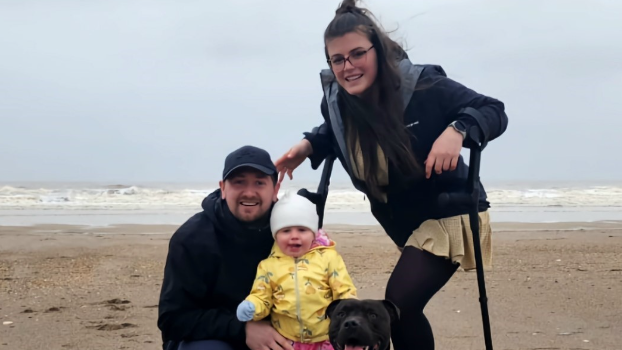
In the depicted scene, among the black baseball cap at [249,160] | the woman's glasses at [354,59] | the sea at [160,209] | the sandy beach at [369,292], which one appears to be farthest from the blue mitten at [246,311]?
the sea at [160,209]

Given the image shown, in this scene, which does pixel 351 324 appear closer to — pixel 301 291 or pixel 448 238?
pixel 301 291

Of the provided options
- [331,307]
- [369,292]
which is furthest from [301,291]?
[369,292]

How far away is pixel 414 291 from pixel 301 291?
1.81ft

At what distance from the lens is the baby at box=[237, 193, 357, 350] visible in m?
2.72

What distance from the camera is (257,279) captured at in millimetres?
2766

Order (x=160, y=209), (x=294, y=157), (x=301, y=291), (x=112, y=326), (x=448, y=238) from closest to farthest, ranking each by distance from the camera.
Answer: (x=301, y=291) → (x=448, y=238) → (x=294, y=157) → (x=112, y=326) → (x=160, y=209)

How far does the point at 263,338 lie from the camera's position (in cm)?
279

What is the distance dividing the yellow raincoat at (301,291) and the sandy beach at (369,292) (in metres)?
2.48

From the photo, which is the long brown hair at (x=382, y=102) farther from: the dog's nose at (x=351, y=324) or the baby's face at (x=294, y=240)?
the dog's nose at (x=351, y=324)

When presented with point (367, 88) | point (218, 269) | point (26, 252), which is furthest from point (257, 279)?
point (26, 252)

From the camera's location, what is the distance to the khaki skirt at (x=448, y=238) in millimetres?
2953

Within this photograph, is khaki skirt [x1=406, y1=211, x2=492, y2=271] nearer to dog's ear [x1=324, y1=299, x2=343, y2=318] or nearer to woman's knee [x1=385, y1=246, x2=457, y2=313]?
woman's knee [x1=385, y1=246, x2=457, y2=313]

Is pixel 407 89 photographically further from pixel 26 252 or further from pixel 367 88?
pixel 26 252

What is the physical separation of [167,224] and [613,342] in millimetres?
11880
